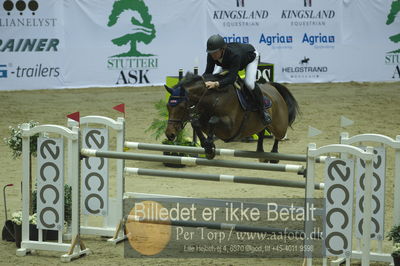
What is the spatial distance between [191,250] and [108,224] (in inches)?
39.8

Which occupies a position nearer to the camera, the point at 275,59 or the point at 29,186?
the point at 29,186

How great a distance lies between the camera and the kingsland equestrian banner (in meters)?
14.7

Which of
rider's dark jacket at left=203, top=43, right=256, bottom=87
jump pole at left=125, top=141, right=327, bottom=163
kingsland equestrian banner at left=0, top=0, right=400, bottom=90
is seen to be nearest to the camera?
jump pole at left=125, top=141, right=327, bottom=163

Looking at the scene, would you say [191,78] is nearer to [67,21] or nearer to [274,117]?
[274,117]

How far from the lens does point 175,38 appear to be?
1555 cm

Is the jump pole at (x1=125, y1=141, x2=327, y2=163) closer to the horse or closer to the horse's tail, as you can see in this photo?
the horse

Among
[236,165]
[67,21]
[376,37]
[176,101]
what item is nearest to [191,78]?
[176,101]

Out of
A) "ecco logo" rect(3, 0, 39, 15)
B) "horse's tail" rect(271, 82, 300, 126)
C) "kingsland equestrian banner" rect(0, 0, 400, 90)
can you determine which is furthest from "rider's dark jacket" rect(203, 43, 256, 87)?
"ecco logo" rect(3, 0, 39, 15)

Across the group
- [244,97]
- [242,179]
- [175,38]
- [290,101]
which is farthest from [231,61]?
[175,38]

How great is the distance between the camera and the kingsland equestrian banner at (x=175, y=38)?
14.7 metres

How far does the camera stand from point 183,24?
1558 cm

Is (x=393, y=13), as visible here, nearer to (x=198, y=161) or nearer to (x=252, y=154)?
(x=252, y=154)

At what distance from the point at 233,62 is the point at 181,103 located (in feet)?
2.24

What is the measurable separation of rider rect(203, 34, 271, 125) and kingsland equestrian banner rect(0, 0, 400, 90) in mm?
8516
